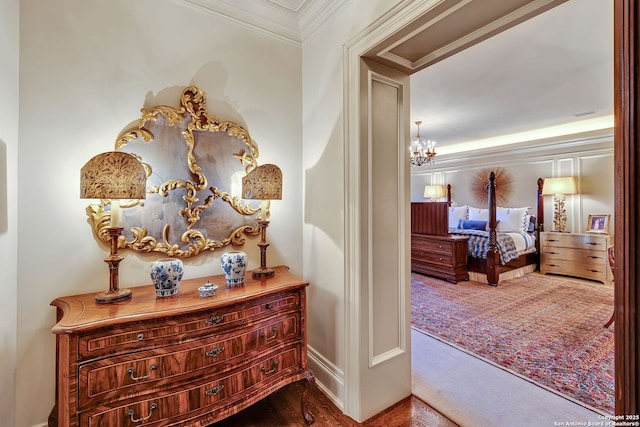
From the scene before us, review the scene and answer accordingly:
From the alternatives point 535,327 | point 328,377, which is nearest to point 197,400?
point 328,377

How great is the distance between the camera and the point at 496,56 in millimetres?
2602

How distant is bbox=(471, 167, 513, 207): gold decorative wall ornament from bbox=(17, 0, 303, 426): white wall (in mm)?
6282

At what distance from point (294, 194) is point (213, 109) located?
81 cm

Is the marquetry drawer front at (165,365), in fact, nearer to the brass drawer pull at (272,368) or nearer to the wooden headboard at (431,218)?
the brass drawer pull at (272,368)

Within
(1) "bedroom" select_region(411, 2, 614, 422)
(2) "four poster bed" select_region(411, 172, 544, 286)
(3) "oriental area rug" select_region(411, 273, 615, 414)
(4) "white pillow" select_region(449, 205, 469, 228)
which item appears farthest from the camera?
(4) "white pillow" select_region(449, 205, 469, 228)

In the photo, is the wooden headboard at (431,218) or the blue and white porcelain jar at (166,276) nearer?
the blue and white porcelain jar at (166,276)

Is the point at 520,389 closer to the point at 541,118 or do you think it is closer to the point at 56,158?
the point at 56,158

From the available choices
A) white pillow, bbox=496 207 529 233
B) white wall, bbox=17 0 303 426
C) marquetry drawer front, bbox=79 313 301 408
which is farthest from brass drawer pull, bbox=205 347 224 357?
white pillow, bbox=496 207 529 233

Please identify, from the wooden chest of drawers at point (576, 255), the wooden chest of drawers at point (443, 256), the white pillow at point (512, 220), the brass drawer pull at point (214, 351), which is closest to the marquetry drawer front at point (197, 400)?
the brass drawer pull at point (214, 351)

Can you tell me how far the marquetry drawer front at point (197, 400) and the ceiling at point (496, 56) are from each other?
186cm

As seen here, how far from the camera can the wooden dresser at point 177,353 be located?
1.04 metres

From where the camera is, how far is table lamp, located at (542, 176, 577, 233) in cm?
500

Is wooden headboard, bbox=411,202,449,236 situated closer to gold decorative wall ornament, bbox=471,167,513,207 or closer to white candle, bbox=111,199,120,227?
gold decorative wall ornament, bbox=471,167,513,207

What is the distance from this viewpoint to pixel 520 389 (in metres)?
1.94
